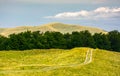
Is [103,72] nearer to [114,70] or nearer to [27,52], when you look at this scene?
[114,70]

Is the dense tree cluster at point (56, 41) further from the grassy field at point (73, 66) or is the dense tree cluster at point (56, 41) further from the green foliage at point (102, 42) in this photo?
the grassy field at point (73, 66)

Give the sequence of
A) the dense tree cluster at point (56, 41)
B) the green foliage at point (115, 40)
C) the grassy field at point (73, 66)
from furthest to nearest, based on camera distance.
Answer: the green foliage at point (115, 40)
the dense tree cluster at point (56, 41)
the grassy field at point (73, 66)

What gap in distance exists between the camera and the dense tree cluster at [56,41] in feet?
515

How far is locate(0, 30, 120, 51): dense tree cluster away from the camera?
15688cm

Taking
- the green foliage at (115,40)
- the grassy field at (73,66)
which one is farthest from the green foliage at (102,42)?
the grassy field at (73,66)

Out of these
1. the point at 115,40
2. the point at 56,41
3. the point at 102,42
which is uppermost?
the point at 56,41

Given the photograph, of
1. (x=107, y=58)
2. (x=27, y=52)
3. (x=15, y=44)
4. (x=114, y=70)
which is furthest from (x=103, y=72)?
(x=15, y=44)

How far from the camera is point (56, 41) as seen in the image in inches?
6452

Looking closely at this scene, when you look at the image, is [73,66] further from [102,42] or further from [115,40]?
[115,40]

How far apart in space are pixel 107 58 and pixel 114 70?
14850mm

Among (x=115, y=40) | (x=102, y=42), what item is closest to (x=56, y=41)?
(x=102, y=42)

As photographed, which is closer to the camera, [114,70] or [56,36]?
[114,70]

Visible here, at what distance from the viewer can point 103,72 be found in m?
76.1

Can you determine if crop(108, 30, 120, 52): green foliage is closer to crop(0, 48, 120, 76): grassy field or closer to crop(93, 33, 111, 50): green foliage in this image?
crop(93, 33, 111, 50): green foliage
